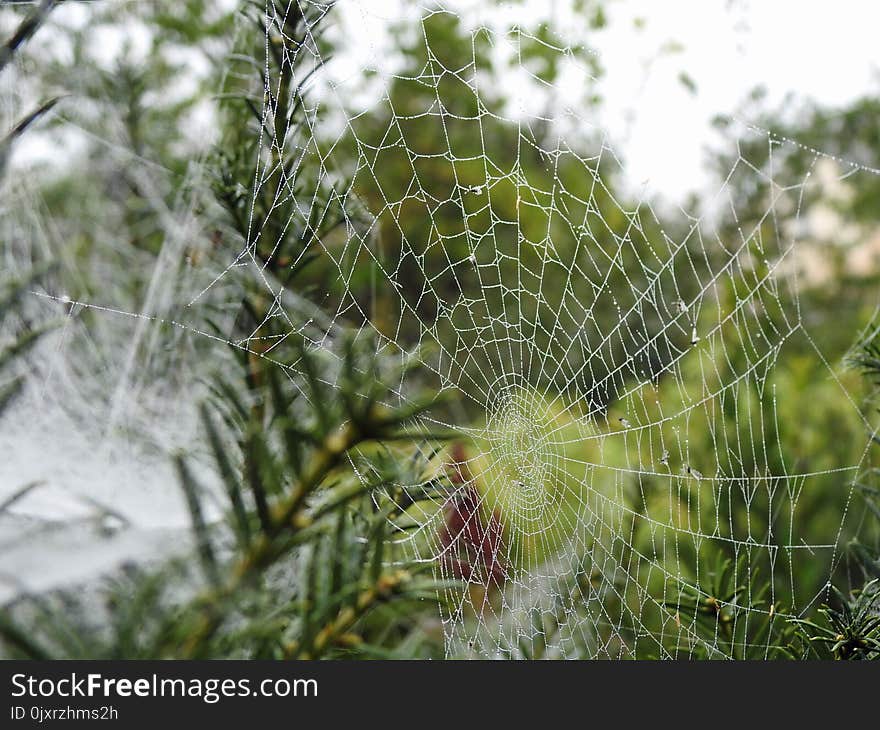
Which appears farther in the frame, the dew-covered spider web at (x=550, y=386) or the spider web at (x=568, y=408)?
the spider web at (x=568, y=408)

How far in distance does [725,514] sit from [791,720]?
20.6 inches

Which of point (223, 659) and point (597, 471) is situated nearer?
point (223, 659)

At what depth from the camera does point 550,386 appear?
1.48 m

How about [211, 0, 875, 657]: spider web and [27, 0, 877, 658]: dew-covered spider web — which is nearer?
[27, 0, 877, 658]: dew-covered spider web

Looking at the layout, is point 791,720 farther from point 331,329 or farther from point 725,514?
point 725,514

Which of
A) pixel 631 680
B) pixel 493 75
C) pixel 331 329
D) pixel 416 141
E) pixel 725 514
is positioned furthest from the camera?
pixel 416 141

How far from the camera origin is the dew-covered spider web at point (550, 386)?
591mm

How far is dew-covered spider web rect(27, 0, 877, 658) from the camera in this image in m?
0.59

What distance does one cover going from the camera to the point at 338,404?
10.3 inches

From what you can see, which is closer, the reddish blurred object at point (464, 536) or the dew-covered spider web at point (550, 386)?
the dew-covered spider web at point (550, 386)

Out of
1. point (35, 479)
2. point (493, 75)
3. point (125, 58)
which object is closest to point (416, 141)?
point (493, 75)

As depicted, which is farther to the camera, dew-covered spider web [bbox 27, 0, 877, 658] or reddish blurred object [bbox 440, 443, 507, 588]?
reddish blurred object [bbox 440, 443, 507, 588]

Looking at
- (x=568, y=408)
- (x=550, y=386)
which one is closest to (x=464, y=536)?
(x=568, y=408)

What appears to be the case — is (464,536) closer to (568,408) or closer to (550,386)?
(568,408)
